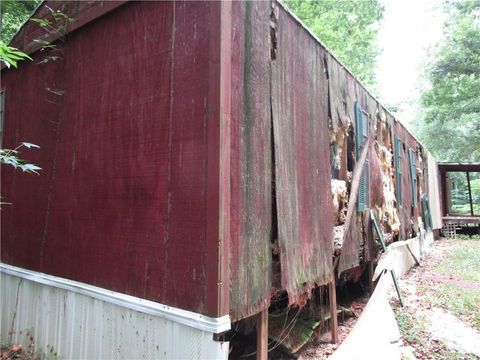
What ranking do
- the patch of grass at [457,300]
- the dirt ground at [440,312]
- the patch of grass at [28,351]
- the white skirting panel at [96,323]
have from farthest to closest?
the patch of grass at [457,300] < the dirt ground at [440,312] < the patch of grass at [28,351] < the white skirting panel at [96,323]

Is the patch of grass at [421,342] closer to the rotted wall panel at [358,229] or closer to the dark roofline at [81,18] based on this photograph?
the rotted wall panel at [358,229]

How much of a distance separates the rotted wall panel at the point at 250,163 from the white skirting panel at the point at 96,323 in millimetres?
321

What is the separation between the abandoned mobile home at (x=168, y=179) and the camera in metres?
2.43

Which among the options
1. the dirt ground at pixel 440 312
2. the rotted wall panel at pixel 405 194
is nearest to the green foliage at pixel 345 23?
the rotted wall panel at pixel 405 194

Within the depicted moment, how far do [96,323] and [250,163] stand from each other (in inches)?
73.9

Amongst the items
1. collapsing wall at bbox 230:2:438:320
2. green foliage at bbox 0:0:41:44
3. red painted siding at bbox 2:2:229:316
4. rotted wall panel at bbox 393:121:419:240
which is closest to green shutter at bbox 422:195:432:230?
rotted wall panel at bbox 393:121:419:240

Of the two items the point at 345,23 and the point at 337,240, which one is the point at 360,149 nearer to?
the point at 337,240

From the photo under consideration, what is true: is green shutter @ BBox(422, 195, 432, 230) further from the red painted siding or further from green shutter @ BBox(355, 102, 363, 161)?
the red painted siding

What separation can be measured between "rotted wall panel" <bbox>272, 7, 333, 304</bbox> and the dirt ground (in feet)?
4.51

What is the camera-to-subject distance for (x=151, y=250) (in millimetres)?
2688

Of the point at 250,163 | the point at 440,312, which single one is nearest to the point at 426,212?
the point at 440,312

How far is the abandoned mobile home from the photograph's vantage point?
2.43 metres

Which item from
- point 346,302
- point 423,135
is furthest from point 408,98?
point 346,302

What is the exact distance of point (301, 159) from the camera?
11.4 ft
